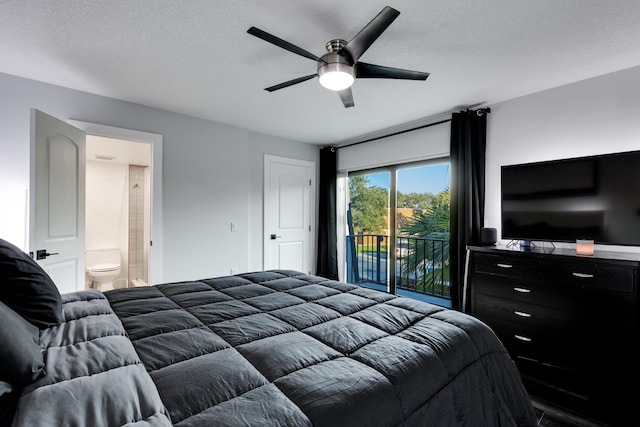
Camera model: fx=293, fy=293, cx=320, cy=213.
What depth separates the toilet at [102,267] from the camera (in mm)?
4480

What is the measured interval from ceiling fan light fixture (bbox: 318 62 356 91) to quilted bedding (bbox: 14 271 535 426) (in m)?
1.41

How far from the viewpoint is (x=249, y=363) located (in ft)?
3.39

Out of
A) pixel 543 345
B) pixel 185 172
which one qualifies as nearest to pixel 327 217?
pixel 185 172

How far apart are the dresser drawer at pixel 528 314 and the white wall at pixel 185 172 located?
2.96m

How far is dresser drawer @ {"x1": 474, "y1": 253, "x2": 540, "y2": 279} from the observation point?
232 centimetres

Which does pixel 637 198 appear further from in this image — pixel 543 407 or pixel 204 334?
pixel 204 334

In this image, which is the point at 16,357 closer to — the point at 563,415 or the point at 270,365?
the point at 270,365

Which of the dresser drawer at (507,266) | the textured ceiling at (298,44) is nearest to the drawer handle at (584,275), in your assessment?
the dresser drawer at (507,266)

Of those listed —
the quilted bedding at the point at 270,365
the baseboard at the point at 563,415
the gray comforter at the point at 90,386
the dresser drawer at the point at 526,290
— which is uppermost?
the gray comforter at the point at 90,386

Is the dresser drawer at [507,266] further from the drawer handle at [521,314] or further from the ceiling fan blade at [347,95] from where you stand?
the ceiling fan blade at [347,95]

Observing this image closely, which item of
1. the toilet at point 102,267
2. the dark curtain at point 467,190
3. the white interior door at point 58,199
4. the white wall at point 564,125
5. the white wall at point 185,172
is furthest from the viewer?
the toilet at point 102,267

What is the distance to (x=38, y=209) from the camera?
89.4 inches

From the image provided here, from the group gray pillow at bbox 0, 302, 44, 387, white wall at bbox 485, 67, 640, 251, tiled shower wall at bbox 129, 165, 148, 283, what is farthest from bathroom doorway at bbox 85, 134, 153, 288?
white wall at bbox 485, 67, 640, 251

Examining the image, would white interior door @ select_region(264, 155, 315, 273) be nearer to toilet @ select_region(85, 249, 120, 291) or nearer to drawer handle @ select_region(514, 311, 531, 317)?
toilet @ select_region(85, 249, 120, 291)
